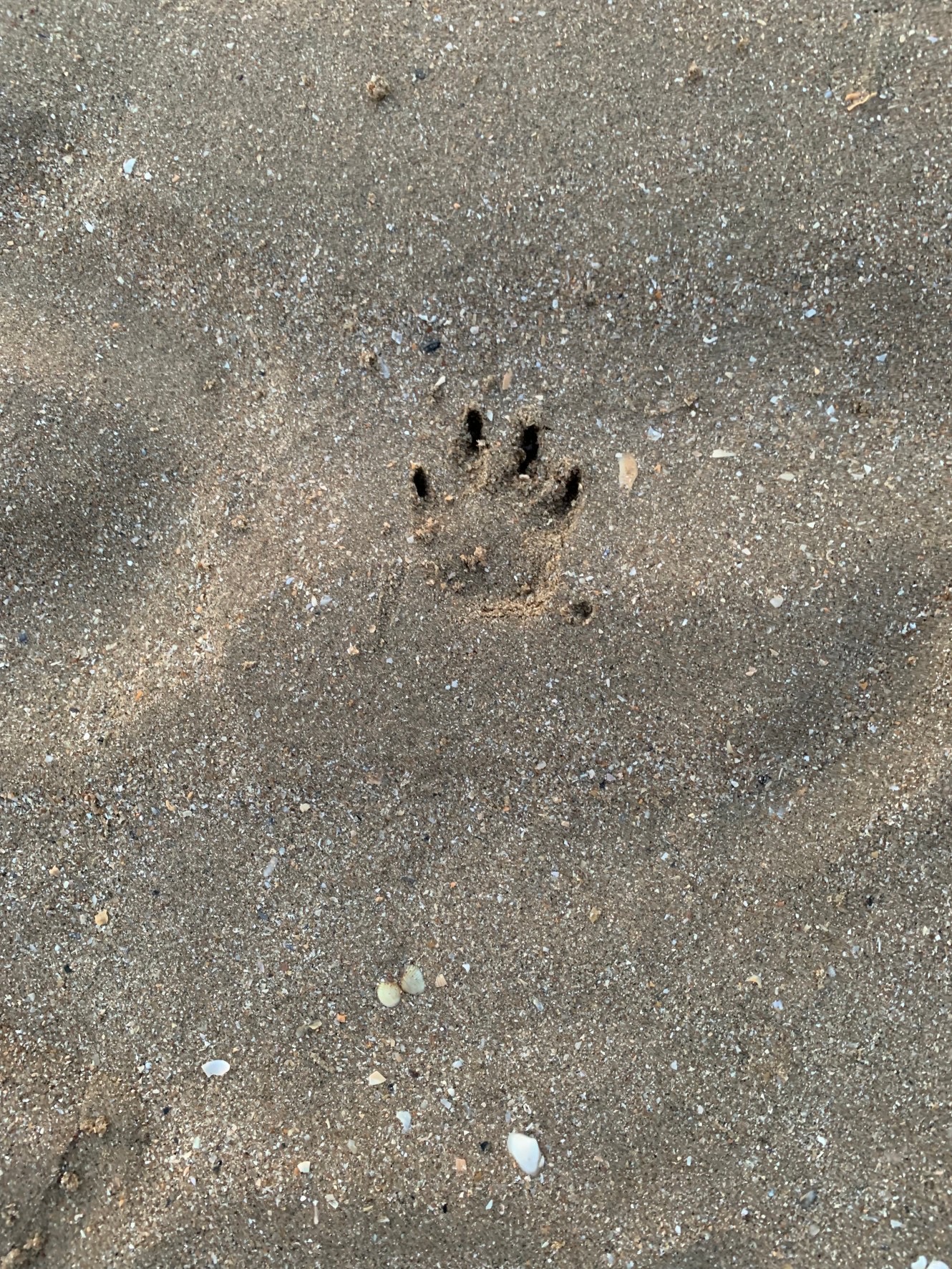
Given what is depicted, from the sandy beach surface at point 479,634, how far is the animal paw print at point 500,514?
0.04ft

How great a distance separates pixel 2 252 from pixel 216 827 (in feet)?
5.76

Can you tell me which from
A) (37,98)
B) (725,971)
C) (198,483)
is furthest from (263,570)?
(725,971)

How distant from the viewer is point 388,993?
6.88 feet

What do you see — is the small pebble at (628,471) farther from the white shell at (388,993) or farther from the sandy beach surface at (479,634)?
the white shell at (388,993)

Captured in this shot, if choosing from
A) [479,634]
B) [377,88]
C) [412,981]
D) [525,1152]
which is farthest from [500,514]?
[525,1152]

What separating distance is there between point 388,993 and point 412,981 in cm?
8

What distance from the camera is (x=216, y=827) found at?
6.99 feet

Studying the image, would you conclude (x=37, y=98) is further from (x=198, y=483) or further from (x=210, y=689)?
(x=210, y=689)

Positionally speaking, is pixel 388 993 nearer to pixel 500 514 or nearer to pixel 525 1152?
pixel 525 1152

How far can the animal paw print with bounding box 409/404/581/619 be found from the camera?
6.77 ft

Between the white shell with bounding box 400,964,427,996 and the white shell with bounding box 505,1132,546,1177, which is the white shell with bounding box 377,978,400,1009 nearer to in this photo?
the white shell with bounding box 400,964,427,996

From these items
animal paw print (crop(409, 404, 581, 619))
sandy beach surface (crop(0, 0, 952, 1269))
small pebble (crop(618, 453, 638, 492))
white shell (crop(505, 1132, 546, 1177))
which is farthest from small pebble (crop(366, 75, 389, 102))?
white shell (crop(505, 1132, 546, 1177))

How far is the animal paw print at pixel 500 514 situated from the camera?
2064 millimetres

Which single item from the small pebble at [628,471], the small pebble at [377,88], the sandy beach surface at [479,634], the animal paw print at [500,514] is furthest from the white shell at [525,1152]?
the small pebble at [377,88]
